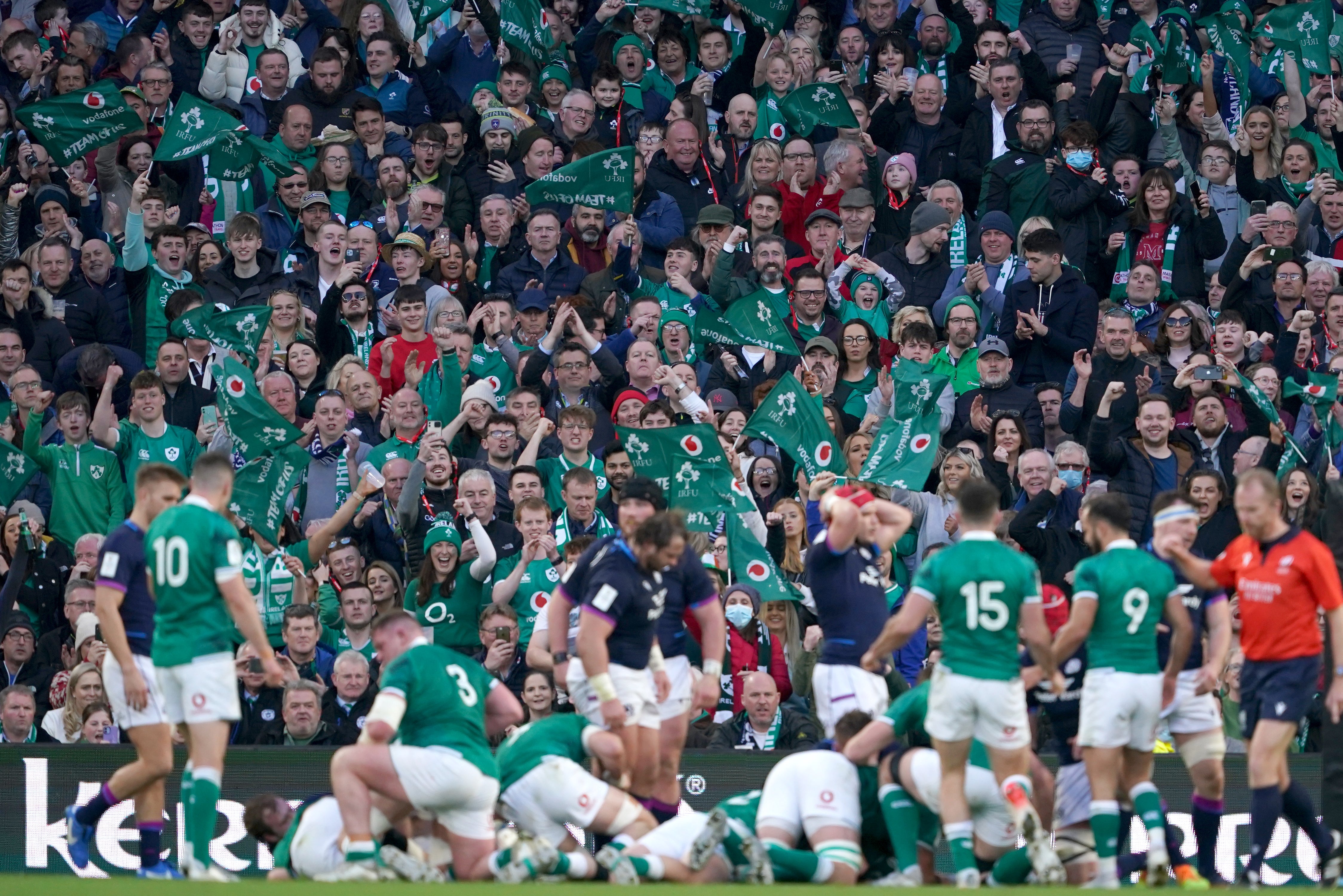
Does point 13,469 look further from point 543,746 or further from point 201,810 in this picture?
point 543,746

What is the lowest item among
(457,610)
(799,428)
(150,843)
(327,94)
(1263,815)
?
(150,843)

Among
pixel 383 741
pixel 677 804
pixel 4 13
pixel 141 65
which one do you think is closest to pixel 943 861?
pixel 677 804

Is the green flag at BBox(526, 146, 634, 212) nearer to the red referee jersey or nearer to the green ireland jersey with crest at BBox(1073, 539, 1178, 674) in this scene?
the green ireland jersey with crest at BBox(1073, 539, 1178, 674)

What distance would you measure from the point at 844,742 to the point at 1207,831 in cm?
203

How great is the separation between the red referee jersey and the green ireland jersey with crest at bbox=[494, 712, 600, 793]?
3651 mm

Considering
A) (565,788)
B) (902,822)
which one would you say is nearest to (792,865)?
(902,822)

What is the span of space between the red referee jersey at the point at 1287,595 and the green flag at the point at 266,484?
7.43 meters

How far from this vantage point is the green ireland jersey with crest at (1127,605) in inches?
448

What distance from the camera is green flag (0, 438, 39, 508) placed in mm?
16641

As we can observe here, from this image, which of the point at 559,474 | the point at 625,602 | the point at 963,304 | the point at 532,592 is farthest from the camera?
the point at 963,304

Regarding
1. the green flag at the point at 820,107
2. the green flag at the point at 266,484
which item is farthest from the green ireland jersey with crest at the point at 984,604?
the green flag at the point at 820,107

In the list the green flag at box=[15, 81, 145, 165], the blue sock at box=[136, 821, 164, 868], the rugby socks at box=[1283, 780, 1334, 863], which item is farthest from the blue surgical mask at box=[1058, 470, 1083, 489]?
the green flag at box=[15, 81, 145, 165]

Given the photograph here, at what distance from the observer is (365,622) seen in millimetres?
15219

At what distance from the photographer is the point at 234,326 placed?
16938 millimetres
